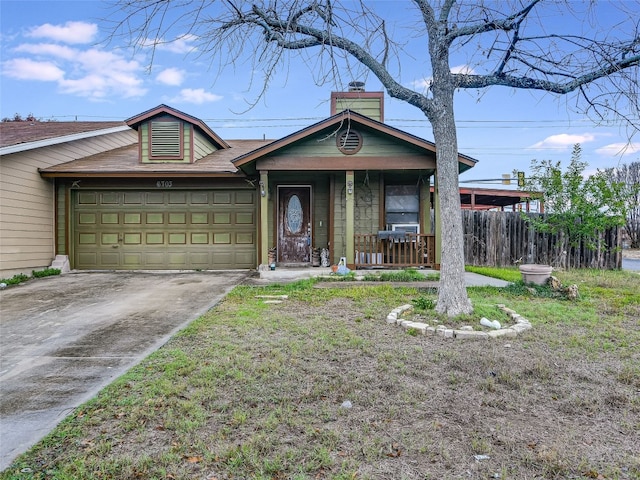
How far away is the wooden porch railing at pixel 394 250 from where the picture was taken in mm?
8867

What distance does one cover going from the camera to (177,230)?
34.1 ft

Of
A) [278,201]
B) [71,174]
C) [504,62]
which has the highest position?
[504,62]

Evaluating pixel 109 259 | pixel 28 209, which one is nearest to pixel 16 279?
pixel 28 209

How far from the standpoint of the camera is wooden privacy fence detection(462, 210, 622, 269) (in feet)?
35.8

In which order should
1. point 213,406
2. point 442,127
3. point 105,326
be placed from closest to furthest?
point 213,406 → point 105,326 → point 442,127

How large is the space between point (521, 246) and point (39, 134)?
1420cm

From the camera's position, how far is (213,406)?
2.61 m

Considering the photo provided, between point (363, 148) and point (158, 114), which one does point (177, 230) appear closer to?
point (158, 114)

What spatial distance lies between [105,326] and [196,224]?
579 centimetres

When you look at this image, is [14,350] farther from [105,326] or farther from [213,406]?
[213,406]

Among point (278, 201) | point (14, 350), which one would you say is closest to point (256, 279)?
point (278, 201)

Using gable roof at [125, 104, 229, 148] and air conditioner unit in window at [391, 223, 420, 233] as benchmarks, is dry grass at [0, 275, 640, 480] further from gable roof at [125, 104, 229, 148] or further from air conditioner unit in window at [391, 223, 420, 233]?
gable roof at [125, 104, 229, 148]

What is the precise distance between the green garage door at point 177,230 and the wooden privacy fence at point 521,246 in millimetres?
6830

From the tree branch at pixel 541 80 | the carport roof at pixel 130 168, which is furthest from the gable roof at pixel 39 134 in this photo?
the tree branch at pixel 541 80
